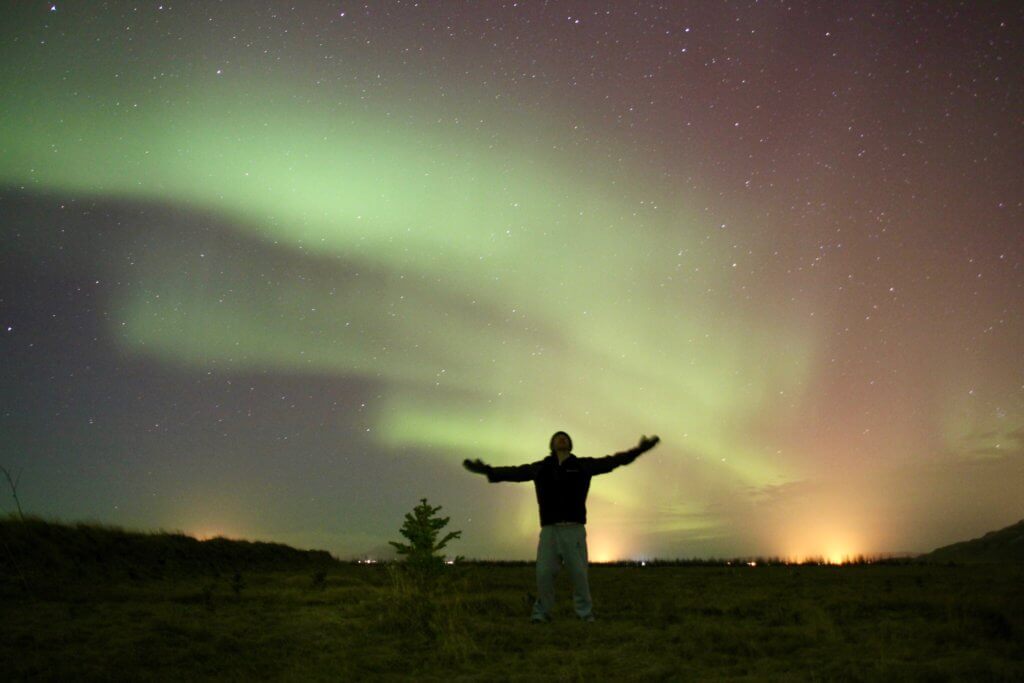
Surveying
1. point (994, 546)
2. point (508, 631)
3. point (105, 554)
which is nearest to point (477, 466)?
point (508, 631)

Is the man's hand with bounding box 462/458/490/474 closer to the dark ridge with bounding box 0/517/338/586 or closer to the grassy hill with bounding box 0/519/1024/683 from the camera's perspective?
the grassy hill with bounding box 0/519/1024/683

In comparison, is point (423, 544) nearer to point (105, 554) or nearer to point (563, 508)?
point (563, 508)

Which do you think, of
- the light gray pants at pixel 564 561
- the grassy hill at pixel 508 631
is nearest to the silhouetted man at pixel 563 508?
the light gray pants at pixel 564 561

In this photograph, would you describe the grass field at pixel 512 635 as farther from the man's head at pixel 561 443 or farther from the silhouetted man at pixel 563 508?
the man's head at pixel 561 443

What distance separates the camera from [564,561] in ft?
41.5

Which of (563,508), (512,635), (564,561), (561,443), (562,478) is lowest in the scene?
(512,635)

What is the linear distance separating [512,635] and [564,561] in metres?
1.74

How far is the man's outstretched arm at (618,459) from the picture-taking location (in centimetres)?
1282

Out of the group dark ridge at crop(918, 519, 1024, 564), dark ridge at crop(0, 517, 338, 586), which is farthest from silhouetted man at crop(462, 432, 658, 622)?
dark ridge at crop(918, 519, 1024, 564)

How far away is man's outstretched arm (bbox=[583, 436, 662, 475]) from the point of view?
505 inches

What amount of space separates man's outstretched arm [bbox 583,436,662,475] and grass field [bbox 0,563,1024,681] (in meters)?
2.36

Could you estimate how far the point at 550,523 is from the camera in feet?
41.4

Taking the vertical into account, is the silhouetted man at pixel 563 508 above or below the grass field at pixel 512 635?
above

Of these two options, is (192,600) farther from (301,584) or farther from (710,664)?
(710,664)
